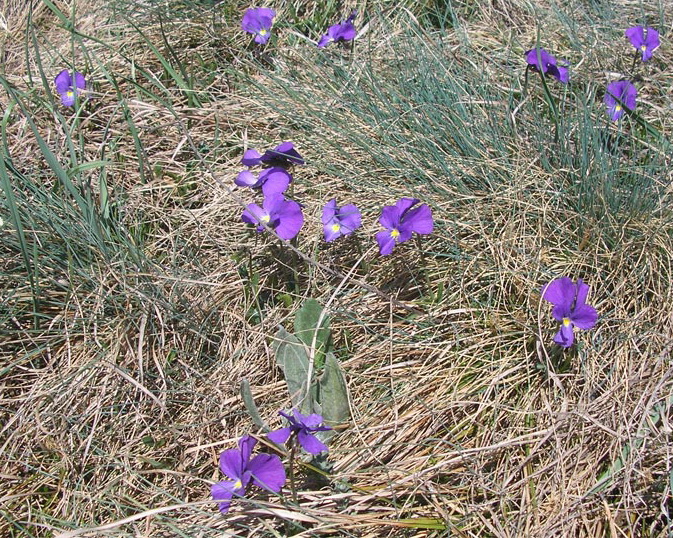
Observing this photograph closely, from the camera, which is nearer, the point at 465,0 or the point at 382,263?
the point at 382,263

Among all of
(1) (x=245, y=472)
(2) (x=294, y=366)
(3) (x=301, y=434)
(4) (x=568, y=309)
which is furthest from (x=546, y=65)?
(1) (x=245, y=472)

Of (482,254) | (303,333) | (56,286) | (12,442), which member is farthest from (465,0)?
(12,442)

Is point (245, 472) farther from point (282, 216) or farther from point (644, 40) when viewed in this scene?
point (644, 40)

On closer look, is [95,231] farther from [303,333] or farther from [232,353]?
[303,333]

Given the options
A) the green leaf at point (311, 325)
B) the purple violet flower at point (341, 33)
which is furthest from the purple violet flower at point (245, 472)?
the purple violet flower at point (341, 33)

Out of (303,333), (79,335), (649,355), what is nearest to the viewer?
(649,355)

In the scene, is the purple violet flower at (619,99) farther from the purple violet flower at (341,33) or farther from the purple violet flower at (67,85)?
the purple violet flower at (67,85)
